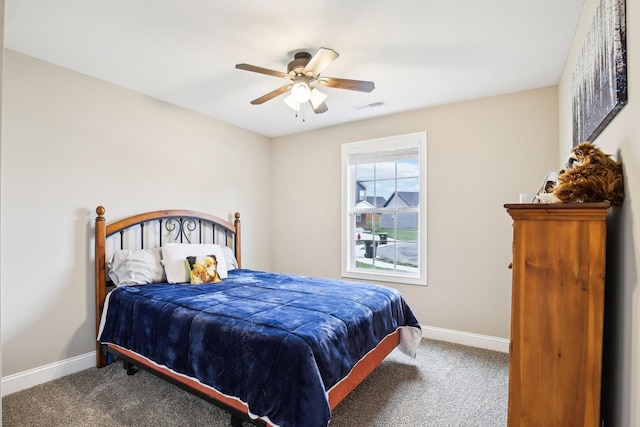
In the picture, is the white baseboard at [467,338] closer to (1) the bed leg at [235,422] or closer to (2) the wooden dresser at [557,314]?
(2) the wooden dresser at [557,314]

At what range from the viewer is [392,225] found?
3957 millimetres

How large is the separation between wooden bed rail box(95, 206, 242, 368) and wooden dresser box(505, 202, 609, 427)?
3.12 m

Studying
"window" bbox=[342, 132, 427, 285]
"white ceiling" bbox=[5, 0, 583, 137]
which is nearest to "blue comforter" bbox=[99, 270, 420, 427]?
"window" bbox=[342, 132, 427, 285]

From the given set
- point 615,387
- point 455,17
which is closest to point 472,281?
point 615,387

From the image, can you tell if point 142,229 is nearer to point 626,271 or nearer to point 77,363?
point 77,363

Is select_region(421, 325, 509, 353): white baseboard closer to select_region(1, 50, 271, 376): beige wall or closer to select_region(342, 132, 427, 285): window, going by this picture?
select_region(342, 132, 427, 285): window

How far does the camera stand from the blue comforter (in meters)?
1.66

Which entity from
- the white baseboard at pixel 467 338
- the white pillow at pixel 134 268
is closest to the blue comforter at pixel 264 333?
the white pillow at pixel 134 268

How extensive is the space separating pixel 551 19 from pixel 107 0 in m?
2.74

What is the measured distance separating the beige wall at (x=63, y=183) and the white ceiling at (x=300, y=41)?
0.79 feet

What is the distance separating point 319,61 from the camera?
2.17 metres

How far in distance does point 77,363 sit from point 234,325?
1.86 meters

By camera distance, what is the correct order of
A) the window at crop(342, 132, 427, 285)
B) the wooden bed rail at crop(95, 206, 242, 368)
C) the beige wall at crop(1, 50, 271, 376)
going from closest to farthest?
the beige wall at crop(1, 50, 271, 376) < the wooden bed rail at crop(95, 206, 242, 368) < the window at crop(342, 132, 427, 285)

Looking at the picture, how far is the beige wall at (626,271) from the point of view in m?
1.19
